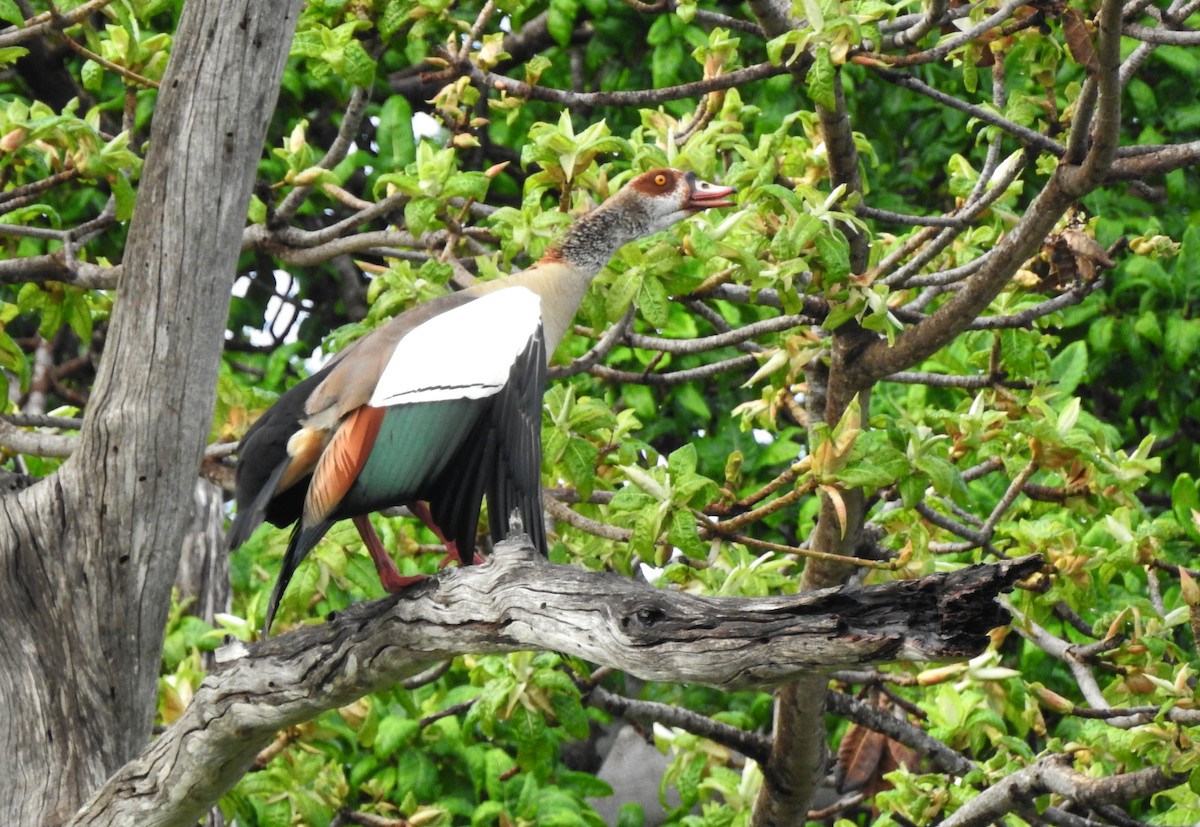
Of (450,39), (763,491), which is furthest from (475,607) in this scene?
(450,39)

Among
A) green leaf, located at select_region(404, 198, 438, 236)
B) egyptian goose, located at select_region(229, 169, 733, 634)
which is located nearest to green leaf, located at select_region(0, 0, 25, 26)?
green leaf, located at select_region(404, 198, 438, 236)

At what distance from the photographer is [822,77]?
11.8 feet

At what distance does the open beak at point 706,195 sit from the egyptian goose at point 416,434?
786 mm

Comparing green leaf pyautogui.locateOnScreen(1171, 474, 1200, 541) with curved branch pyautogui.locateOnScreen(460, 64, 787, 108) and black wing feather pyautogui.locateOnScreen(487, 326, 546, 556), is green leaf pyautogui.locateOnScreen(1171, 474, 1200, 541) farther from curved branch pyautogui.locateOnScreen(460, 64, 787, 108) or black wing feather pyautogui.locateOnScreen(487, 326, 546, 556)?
black wing feather pyautogui.locateOnScreen(487, 326, 546, 556)

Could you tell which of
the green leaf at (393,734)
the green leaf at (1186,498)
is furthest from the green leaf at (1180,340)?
the green leaf at (393,734)

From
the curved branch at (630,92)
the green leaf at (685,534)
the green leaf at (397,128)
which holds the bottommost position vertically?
the green leaf at (685,534)

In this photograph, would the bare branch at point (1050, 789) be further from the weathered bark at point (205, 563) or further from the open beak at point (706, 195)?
the weathered bark at point (205, 563)

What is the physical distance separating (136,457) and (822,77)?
72.0 inches

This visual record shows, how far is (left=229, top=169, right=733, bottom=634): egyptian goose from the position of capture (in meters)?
3.20

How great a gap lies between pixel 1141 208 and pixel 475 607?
487cm

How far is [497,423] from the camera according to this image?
3.31m

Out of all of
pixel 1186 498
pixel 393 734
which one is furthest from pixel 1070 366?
pixel 393 734

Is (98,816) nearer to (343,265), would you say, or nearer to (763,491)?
(763,491)

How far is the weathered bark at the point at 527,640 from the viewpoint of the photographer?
6.60ft
